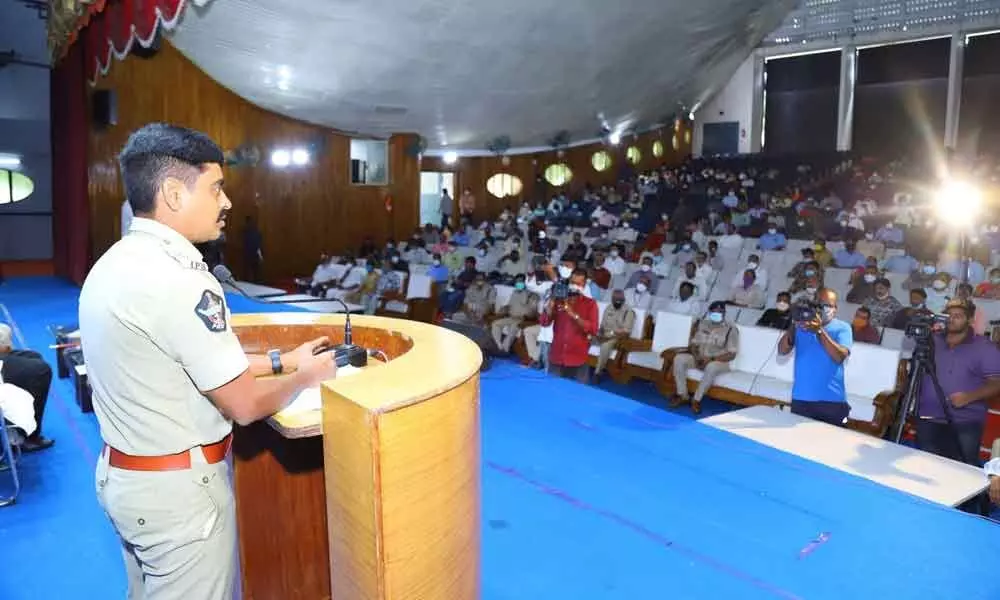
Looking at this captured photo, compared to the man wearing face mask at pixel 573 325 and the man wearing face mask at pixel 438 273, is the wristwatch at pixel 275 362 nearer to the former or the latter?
the man wearing face mask at pixel 573 325

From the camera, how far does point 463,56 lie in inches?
366

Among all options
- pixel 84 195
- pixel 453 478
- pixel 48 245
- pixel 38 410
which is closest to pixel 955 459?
pixel 453 478

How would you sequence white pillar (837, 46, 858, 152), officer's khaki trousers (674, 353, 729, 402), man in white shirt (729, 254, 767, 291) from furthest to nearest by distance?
white pillar (837, 46, 858, 152), man in white shirt (729, 254, 767, 291), officer's khaki trousers (674, 353, 729, 402)

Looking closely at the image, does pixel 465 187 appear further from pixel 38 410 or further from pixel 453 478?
pixel 453 478

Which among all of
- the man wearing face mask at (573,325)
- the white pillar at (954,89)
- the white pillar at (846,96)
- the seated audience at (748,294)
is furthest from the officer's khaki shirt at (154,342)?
the white pillar at (846,96)

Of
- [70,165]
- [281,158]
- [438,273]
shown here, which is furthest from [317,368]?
[281,158]

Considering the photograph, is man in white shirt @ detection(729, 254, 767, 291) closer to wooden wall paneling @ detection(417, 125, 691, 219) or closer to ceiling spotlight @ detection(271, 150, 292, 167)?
ceiling spotlight @ detection(271, 150, 292, 167)

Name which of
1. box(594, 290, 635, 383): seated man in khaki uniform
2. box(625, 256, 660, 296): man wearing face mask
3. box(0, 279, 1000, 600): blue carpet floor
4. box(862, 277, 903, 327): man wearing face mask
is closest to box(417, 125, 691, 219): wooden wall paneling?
box(625, 256, 660, 296): man wearing face mask

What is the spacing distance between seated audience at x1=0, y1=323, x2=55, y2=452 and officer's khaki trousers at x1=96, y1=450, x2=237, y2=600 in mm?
2495

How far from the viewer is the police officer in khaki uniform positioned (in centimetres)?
113

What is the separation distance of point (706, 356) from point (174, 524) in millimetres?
4602

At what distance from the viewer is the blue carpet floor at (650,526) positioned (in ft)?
7.44

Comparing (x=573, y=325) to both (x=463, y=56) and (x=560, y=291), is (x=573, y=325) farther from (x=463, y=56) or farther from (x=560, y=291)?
(x=463, y=56)

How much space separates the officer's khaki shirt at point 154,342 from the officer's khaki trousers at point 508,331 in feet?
18.4
